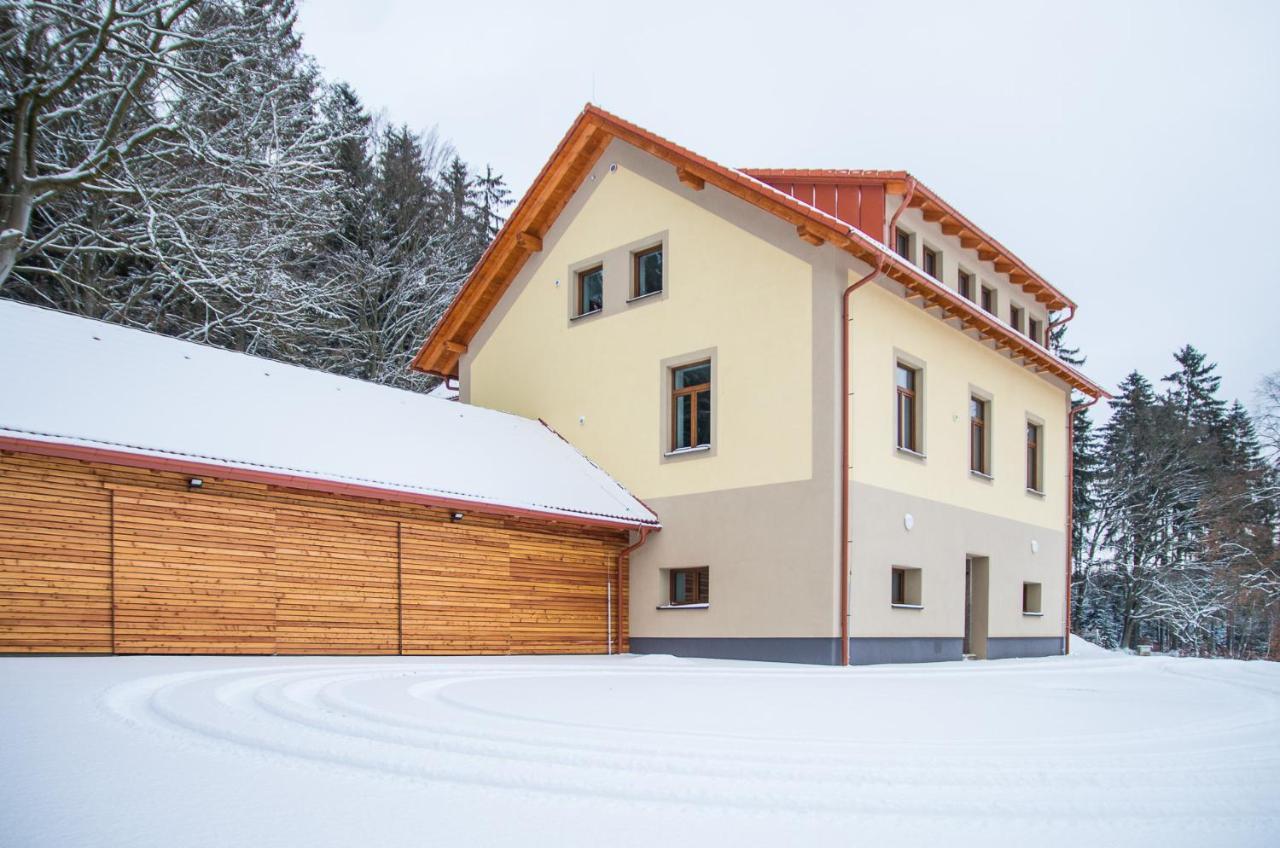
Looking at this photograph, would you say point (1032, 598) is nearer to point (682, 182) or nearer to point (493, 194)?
point (682, 182)

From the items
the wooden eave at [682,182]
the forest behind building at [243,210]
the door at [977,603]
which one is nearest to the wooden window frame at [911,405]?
the wooden eave at [682,182]

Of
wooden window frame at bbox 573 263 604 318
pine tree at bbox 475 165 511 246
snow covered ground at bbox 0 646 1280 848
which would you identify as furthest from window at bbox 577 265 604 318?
pine tree at bbox 475 165 511 246

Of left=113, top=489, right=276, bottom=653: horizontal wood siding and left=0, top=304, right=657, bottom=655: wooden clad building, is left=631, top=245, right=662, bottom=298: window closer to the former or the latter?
left=0, top=304, right=657, bottom=655: wooden clad building

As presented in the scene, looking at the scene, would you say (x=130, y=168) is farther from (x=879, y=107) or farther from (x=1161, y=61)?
(x=879, y=107)

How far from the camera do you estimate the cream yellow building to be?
1412 centimetres

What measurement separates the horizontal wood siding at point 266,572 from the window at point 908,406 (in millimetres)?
5027

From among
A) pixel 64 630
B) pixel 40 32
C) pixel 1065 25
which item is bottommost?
pixel 64 630

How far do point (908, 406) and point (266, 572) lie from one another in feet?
31.7

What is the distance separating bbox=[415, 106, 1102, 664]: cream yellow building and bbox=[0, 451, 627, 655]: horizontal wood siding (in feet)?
7.13

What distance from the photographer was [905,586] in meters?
15.5

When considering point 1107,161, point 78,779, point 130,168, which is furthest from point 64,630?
point 1107,161

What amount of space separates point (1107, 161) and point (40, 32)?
6841 cm

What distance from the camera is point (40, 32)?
51.1ft

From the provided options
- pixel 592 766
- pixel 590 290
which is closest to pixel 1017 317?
pixel 590 290
